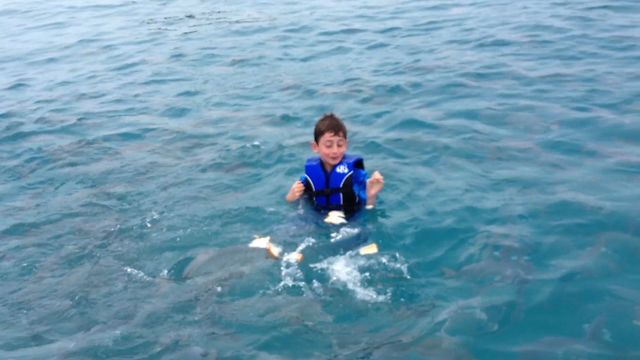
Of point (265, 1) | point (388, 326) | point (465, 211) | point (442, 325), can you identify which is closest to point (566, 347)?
point (442, 325)

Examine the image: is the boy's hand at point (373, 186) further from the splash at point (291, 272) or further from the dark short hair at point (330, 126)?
the splash at point (291, 272)

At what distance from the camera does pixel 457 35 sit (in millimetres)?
12656

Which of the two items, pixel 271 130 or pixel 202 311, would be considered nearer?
pixel 202 311

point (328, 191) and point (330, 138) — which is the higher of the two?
point (330, 138)

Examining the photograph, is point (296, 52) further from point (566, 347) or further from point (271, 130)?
point (566, 347)

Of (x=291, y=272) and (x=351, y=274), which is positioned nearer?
(x=351, y=274)

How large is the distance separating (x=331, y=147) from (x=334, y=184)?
0.42 meters

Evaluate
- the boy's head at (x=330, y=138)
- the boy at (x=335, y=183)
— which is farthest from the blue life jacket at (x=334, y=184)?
the boy's head at (x=330, y=138)

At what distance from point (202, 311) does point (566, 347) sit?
9.18 ft

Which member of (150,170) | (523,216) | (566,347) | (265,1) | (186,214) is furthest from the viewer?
(265,1)

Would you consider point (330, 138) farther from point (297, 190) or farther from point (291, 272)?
point (291, 272)

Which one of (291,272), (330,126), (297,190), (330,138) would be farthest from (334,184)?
(291,272)

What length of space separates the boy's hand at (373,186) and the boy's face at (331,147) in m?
0.40

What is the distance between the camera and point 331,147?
6.29 meters
